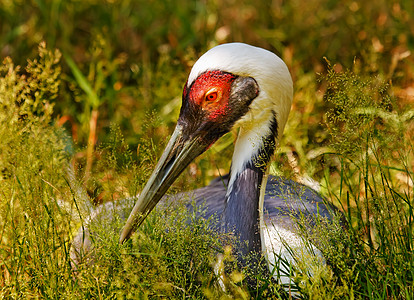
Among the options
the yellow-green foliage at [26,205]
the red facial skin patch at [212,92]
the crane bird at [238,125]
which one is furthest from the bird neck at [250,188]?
the yellow-green foliage at [26,205]

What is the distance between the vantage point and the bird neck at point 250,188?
234 cm

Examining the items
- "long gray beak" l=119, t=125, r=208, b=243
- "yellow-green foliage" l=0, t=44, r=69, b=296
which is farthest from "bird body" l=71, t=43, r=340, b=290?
"yellow-green foliage" l=0, t=44, r=69, b=296

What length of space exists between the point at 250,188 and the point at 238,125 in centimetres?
25

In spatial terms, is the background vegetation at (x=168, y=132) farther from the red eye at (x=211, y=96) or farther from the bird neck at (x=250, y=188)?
the red eye at (x=211, y=96)

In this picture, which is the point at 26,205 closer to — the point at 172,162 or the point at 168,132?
the point at 172,162

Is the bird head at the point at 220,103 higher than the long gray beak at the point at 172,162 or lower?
higher

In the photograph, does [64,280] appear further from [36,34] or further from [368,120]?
[36,34]

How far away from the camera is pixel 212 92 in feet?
7.67

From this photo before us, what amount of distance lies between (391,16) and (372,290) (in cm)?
315

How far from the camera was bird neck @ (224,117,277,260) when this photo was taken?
234 centimetres

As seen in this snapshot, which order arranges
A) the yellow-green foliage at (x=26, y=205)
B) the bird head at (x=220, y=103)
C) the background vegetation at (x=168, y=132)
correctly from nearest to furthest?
the background vegetation at (x=168, y=132) → the yellow-green foliage at (x=26, y=205) → the bird head at (x=220, y=103)

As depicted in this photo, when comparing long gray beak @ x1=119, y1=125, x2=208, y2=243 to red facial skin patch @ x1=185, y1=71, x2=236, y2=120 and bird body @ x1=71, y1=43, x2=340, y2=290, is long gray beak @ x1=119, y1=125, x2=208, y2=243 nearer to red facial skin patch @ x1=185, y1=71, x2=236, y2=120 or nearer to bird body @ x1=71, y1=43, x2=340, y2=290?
bird body @ x1=71, y1=43, x2=340, y2=290

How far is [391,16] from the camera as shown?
15.4ft

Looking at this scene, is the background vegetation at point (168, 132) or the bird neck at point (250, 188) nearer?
the background vegetation at point (168, 132)
